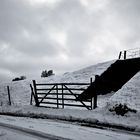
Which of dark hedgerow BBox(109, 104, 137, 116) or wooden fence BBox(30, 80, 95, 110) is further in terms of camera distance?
wooden fence BBox(30, 80, 95, 110)

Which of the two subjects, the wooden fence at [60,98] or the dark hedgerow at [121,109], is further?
the wooden fence at [60,98]

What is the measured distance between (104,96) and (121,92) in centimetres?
203

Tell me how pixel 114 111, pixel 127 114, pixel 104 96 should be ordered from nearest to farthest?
pixel 127 114, pixel 114 111, pixel 104 96

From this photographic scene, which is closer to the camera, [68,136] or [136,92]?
[68,136]

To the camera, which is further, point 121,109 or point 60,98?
point 60,98

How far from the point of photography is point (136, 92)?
17.9 metres

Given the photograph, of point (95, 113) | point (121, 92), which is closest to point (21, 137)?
point (95, 113)

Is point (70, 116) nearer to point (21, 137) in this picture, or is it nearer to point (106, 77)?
point (21, 137)

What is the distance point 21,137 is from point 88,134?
6.77 ft

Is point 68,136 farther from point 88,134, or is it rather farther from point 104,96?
point 104,96

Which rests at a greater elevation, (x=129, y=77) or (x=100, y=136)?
(x=129, y=77)

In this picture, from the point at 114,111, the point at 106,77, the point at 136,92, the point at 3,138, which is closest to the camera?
the point at 3,138

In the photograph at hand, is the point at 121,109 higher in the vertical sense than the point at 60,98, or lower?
lower

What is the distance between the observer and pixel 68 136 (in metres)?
6.40
